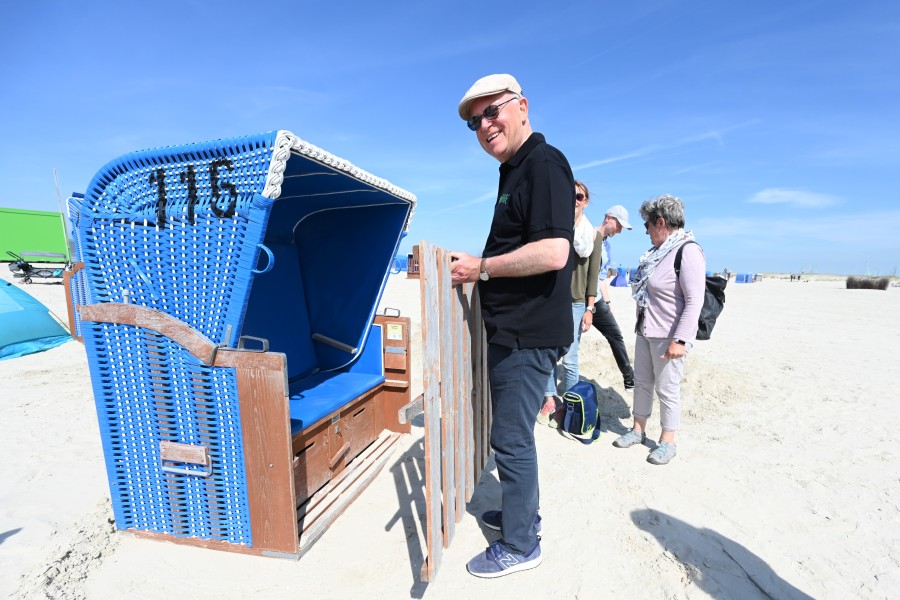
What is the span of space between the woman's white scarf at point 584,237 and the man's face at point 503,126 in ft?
6.03

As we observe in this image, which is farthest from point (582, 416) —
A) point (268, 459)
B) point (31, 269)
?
point (31, 269)

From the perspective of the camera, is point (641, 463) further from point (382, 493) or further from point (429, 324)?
point (429, 324)

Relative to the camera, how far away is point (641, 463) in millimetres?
3666

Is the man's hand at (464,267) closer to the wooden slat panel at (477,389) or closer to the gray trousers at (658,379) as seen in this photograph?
the wooden slat panel at (477,389)

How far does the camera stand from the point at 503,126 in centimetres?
207

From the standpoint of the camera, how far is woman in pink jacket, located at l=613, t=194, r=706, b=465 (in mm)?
3186

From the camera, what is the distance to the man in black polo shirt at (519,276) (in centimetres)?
192

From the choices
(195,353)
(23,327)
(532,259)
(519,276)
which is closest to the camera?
(532,259)

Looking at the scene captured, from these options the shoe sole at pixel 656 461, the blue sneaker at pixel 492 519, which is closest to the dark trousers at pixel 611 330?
the shoe sole at pixel 656 461

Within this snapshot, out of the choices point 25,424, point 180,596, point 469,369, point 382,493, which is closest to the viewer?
point 180,596

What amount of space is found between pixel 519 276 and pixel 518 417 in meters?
0.72

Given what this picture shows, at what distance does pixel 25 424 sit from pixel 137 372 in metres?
3.40

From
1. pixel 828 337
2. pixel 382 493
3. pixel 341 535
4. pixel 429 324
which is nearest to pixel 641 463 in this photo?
pixel 382 493

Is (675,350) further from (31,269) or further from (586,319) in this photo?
(31,269)
